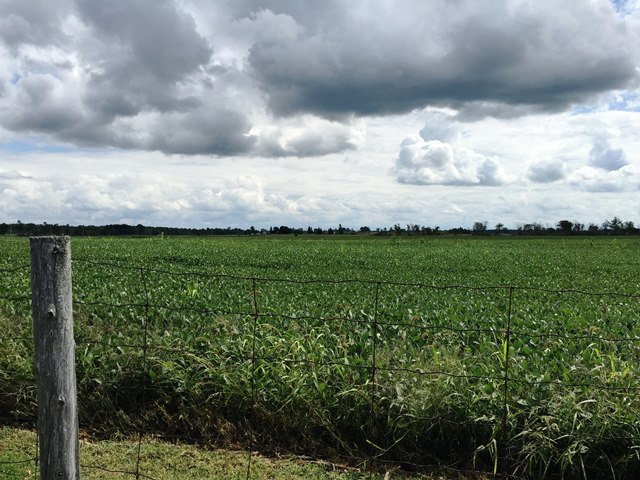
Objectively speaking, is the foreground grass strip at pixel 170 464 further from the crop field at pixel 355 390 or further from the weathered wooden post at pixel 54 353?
the weathered wooden post at pixel 54 353

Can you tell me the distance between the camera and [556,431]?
432 centimetres

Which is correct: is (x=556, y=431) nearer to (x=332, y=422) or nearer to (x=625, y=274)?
(x=332, y=422)

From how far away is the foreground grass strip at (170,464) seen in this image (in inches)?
169

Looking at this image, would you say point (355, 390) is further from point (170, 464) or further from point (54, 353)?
point (54, 353)

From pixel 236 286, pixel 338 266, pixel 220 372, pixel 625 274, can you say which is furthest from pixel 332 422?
pixel 625 274

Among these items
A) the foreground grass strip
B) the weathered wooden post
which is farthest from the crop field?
the weathered wooden post

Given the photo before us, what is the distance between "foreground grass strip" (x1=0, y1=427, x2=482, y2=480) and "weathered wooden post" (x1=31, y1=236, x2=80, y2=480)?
95 centimetres

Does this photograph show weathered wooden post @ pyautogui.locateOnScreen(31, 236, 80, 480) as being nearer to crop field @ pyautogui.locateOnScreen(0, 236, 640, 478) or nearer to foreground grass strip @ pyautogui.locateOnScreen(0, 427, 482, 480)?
foreground grass strip @ pyautogui.locateOnScreen(0, 427, 482, 480)

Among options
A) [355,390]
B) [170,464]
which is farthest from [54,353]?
[355,390]

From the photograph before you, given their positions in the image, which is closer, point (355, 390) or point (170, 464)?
point (170, 464)

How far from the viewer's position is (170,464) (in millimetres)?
4484

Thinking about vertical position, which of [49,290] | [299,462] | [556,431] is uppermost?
[49,290]

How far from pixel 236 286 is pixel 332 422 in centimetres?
752

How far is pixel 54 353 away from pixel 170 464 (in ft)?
5.63
